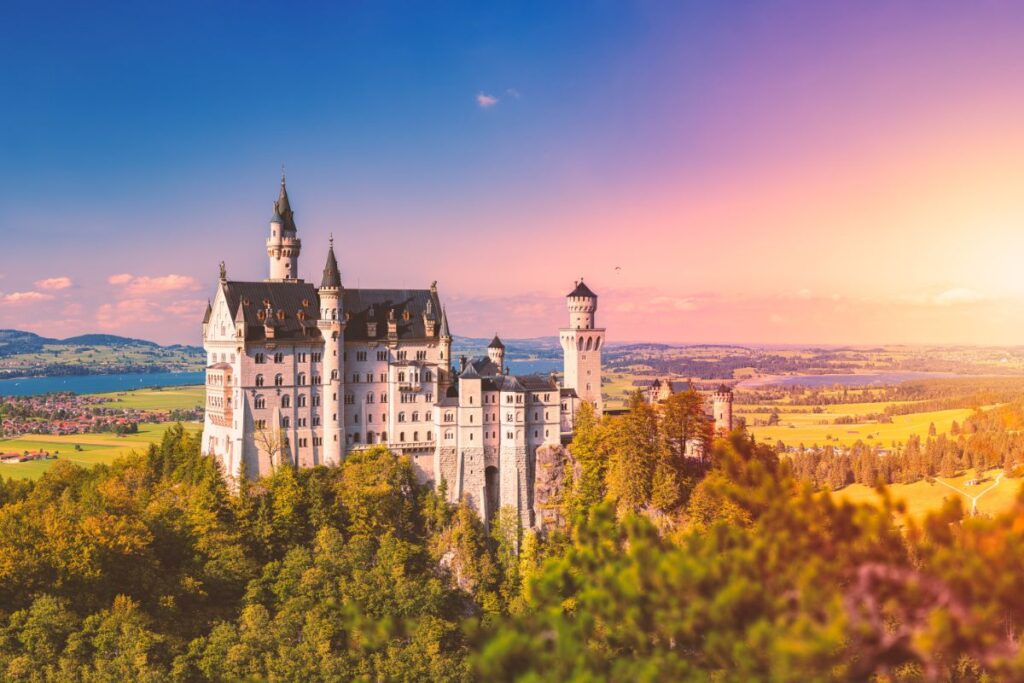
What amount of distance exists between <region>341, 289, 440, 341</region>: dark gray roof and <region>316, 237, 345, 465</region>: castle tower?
1.58 meters

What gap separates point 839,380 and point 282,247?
14301cm

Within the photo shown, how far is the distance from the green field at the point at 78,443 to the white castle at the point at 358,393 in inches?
2100

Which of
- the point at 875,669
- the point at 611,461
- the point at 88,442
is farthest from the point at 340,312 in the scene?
the point at 88,442

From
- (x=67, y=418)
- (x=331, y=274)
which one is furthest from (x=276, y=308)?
(x=67, y=418)

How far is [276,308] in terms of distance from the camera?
208ft

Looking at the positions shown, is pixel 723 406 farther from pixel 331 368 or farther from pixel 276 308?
pixel 276 308

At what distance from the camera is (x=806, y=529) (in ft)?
53.5

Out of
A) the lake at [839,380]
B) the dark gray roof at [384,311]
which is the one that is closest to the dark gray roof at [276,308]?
the dark gray roof at [384,311]

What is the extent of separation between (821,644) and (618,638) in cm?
521

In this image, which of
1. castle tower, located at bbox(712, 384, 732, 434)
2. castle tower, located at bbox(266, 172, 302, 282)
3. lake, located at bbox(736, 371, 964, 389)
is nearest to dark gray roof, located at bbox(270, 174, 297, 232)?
castle tower, located at bbox(266, 172, 302, 282)

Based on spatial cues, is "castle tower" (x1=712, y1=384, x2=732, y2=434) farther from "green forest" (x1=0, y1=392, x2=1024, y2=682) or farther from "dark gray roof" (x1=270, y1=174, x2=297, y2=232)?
"dark gray roof" (x1=270, y1=174, x2=297, y2=232)

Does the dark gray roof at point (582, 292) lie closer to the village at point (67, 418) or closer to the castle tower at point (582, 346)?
the castle tower at point (582, 346)

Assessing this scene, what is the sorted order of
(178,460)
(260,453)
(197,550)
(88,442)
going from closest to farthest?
(197,550)
(260,453)
(178,460)
(88,442)

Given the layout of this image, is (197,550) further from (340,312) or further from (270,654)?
(340,312)
